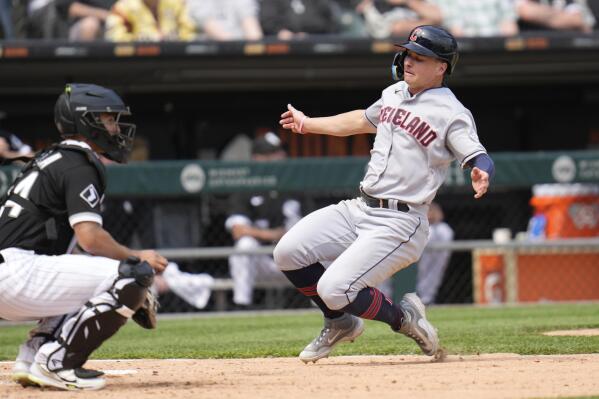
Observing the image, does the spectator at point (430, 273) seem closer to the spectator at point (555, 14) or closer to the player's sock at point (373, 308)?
the spectator at point (555, 14)

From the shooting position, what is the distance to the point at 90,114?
452 centimetres

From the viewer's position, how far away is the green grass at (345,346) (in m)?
6.11

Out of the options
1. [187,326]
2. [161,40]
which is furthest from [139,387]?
[161,40]

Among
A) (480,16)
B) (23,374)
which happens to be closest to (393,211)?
(23,374)

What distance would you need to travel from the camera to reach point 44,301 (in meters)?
4.29

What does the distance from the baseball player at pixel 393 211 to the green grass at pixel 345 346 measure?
716 millimetres

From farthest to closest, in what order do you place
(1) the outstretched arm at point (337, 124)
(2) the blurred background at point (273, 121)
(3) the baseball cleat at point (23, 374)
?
(2) the blurred background at point (273, 121) → (1) the outstretched arm at point (337, 124) → (3) the baseball cleat at point (23, 374)

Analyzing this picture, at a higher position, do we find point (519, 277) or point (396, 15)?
point (396, 15)

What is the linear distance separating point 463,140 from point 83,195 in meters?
1.71

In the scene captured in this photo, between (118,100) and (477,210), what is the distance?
7.69 m

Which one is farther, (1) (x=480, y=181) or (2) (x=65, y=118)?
(1) (x=480, y=181)

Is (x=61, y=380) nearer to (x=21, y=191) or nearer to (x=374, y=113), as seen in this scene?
(x=21, y=191)

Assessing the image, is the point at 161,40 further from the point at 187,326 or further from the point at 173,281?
the point at 187,326

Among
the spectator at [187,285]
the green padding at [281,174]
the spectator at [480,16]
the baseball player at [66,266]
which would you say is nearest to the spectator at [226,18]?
the green padding at [281,174]
